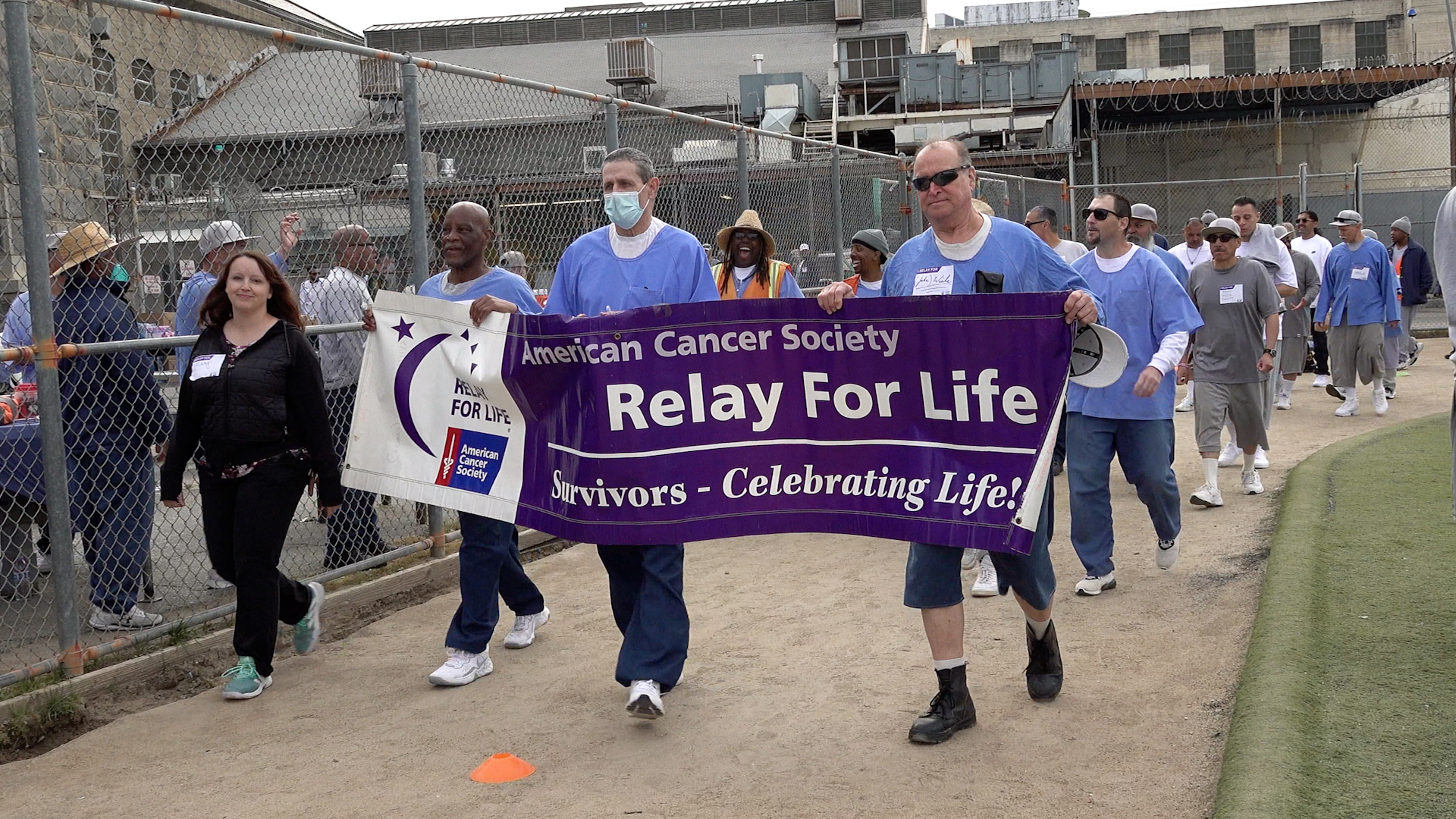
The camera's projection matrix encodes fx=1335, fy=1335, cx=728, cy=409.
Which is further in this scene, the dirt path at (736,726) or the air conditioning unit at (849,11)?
the air conditioning unit at (849,11)

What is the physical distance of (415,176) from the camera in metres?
7.09

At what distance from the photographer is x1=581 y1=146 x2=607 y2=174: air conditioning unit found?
9.23m

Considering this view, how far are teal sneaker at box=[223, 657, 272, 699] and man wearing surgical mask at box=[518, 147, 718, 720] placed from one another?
1.54 metres

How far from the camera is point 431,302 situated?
570 centimetres

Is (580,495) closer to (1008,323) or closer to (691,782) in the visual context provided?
(691,782)

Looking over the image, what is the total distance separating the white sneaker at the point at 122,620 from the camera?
6.20m

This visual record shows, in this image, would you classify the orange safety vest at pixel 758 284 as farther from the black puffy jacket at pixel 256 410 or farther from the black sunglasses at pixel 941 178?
the black sunglasses at pixel 941 178

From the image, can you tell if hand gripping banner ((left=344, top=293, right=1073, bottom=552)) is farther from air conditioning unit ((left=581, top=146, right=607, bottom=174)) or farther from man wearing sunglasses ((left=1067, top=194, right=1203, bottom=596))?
air conditioning unit ((left=581, top=146, right=607, bottom=174))

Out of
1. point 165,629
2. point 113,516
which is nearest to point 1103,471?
point 165,629

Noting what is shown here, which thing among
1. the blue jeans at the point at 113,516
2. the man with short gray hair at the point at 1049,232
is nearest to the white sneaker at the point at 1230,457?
the man with short gray hair at the point at 1049,232

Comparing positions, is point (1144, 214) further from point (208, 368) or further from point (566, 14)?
point (566, 14)

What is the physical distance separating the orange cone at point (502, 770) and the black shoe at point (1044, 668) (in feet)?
6.21

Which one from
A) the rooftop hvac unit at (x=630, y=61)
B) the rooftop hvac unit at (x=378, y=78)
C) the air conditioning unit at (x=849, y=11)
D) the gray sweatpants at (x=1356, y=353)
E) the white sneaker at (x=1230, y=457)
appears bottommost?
the white sneaker at (x=1230, y=457)

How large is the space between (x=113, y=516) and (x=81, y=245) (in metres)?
1.35
